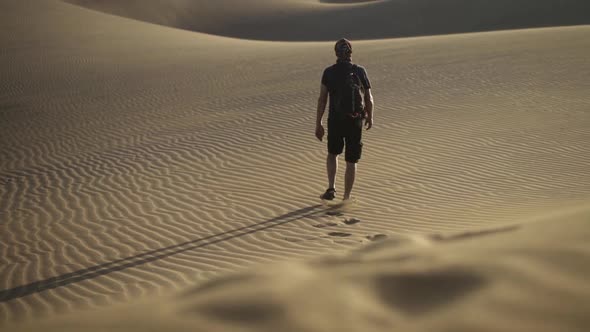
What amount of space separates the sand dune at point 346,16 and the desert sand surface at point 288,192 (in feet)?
64.7

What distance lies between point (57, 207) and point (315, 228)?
3.90m

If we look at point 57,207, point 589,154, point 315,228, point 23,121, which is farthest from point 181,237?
point 23,121

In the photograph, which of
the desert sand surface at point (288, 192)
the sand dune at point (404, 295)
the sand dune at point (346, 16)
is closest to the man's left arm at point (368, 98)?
the desert sand surface at point (288, 192)

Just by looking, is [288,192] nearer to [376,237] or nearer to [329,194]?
[329,194]

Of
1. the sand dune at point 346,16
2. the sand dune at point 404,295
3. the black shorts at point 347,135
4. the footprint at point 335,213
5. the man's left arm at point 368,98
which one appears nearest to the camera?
the sand dune at point 404,295

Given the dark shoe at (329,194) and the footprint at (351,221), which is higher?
the dark shoe at (329,194)

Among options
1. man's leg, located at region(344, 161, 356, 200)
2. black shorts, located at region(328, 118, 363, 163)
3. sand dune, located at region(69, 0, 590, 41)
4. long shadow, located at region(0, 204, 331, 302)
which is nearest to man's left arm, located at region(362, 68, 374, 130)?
black shorts, located at region(328, 118, 363, 163)

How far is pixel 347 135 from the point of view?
6.62 meters

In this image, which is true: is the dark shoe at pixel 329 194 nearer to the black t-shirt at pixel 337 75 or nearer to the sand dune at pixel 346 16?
the black t-shirt at pixel 337 75

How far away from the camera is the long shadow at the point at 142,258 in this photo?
492 centimetres

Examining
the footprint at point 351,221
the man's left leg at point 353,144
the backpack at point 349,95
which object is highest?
the backpack at point 349,95

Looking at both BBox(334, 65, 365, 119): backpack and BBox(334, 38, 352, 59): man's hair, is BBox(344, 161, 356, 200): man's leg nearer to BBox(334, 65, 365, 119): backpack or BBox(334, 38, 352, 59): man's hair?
BBox(334, 65, 365, 119): backpack

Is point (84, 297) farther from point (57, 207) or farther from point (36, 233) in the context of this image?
point (57, 207)

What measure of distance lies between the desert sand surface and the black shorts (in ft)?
2.49
